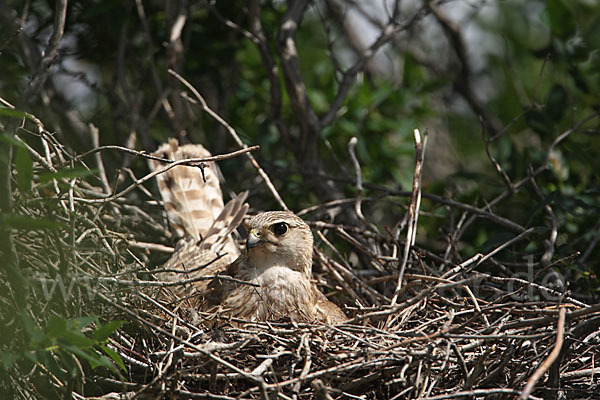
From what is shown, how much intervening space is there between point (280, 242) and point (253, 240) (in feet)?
0.62

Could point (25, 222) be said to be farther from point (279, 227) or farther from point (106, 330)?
point (279, 227)

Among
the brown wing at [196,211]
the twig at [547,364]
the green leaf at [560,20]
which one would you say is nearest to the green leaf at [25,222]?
the twig at [547,364]

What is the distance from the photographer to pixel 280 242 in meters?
3.67

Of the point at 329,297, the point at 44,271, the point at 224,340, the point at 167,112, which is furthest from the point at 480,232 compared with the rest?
the point at 44,271

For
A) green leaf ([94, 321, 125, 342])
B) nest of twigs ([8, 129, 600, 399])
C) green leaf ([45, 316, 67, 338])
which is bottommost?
nest of twigs ([8, 129, 600, 399])

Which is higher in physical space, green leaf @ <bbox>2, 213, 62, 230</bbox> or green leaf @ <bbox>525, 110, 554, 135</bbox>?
green leaf @ <bbox>2, 213, 62, 230</bbox>

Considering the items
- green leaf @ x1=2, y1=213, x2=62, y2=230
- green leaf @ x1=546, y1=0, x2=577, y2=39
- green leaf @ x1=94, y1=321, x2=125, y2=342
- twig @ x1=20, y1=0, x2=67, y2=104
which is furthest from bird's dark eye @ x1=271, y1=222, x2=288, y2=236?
green leaf @ x1=546, y1=0, x2=577, y2=39

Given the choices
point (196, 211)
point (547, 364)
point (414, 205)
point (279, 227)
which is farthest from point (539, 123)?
point (547, 364)

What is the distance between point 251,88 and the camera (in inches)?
199

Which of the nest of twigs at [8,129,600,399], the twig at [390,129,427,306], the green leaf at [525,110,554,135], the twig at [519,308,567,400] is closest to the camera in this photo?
the twig at [519,308,567,400]

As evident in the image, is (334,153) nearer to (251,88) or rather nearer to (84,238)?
(251,88)

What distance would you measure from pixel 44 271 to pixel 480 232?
2641 mm

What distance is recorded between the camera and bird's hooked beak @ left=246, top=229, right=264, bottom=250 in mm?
3545

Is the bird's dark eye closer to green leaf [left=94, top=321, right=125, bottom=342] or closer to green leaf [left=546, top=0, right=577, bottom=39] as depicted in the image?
green leaf [left=94, top=321, right=125, bottom=342]
